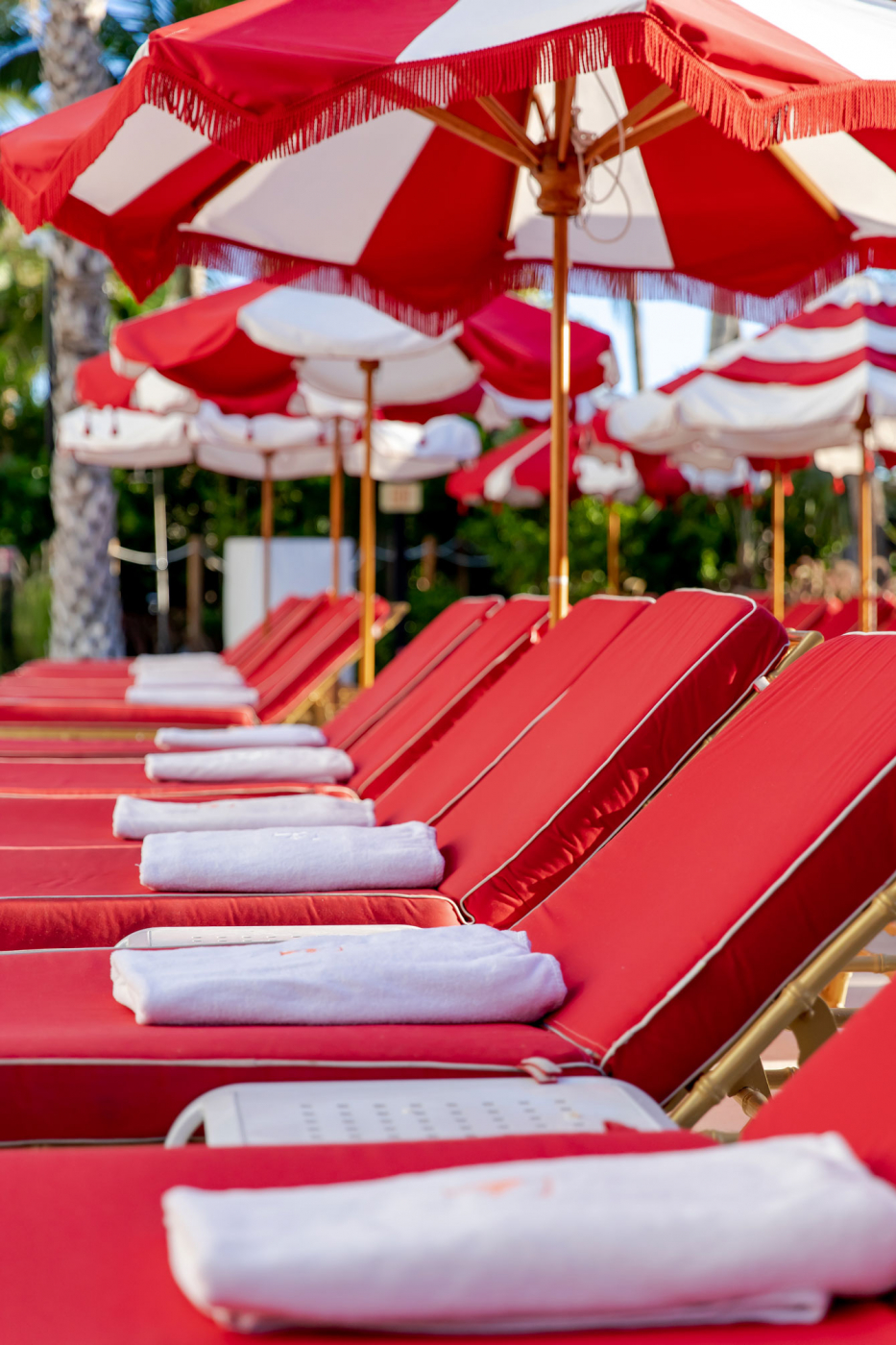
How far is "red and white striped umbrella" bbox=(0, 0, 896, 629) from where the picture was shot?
2.52 meters

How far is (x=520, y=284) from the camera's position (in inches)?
203

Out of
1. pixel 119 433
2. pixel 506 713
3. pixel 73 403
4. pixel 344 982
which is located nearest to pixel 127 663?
pixel 119 433

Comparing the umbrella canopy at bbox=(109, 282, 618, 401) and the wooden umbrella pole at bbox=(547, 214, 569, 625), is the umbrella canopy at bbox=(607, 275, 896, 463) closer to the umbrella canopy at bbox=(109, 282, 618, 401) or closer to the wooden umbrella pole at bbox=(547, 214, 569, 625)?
the umbrella canopy at bbox=(109, 282, 618, 401)

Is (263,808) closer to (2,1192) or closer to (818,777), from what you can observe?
(818,777)

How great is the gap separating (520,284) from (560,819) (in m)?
2.97

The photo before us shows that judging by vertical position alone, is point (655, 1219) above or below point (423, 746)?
above

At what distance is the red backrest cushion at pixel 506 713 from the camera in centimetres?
335

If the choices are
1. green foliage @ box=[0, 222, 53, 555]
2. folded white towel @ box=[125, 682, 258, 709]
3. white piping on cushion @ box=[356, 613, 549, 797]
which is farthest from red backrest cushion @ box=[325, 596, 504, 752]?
green foliage @ box=[0, 222, 53, 555]

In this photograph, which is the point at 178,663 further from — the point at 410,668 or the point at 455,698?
the point at 455,698

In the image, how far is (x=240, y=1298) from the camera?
109 centimetres

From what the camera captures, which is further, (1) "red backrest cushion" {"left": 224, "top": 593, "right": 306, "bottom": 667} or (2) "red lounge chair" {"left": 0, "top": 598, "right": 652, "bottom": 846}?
(1) "red backrest cushion" {"left": 224, "top": 593, "right": 306, "bottom": 667}

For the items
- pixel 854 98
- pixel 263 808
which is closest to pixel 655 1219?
pixel 854 98

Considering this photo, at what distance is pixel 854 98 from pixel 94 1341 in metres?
2.22

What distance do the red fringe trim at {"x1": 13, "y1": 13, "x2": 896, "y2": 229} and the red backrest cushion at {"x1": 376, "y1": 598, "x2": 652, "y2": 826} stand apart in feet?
3.86
